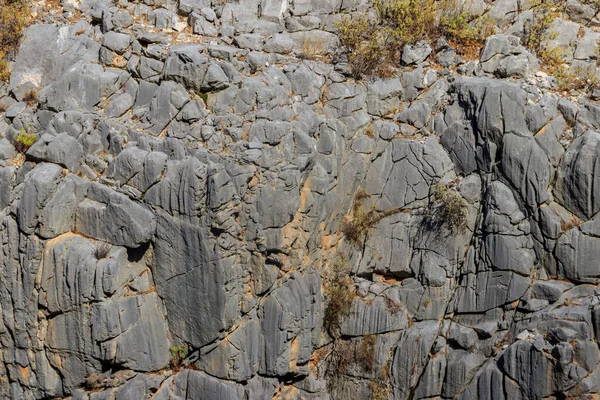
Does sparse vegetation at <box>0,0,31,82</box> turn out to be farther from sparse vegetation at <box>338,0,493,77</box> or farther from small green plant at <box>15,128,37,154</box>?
sparse vegetation at <box>338,0,493,77</box>

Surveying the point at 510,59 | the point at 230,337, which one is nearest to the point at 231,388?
the point at 230,337

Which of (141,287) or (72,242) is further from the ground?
(72,242)

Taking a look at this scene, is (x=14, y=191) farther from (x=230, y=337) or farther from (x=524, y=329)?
(x=524, y=329)

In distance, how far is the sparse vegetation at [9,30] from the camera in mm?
16016

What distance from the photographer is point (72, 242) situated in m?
13.7

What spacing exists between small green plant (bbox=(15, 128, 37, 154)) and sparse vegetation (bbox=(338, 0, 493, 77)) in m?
7.07

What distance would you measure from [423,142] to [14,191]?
27.9 feet

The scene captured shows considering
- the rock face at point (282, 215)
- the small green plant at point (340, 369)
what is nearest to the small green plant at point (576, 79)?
the rock face at point (282, 215)

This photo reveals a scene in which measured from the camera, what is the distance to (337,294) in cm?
1563

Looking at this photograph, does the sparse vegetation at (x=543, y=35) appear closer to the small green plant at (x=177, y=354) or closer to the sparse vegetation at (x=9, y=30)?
the small green plant at (x=177, y=354)

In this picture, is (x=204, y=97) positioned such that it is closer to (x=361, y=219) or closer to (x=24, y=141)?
(x=24, y=141)

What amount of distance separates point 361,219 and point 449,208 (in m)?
1.91

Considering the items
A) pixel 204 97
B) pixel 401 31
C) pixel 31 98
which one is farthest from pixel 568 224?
pixel 31 98

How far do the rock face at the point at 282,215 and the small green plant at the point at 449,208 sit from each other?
60 mm
